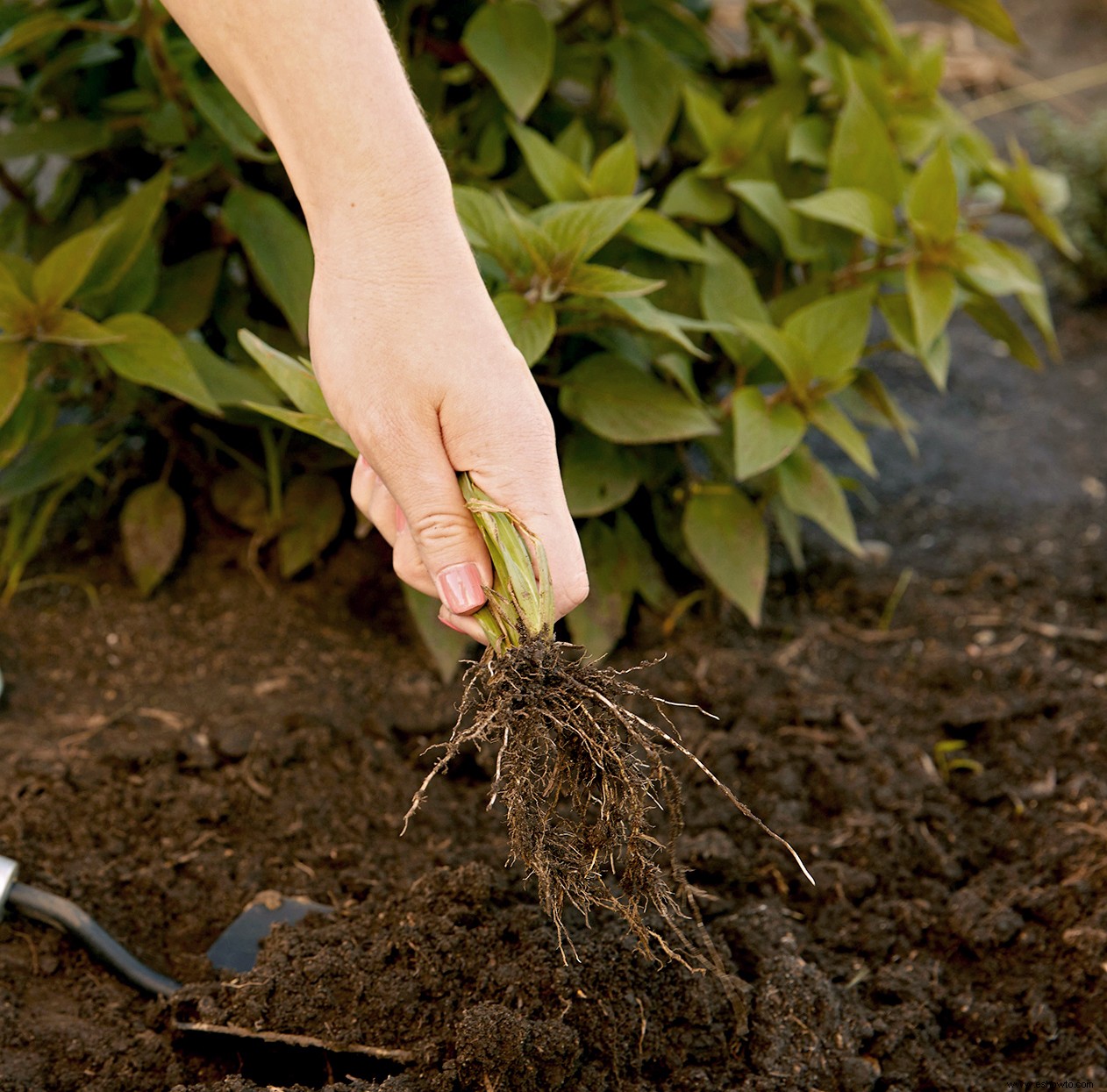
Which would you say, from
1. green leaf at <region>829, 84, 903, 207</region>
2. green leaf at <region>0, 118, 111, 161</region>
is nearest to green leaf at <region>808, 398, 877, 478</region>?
green leaf at <region>829, 84, 903, 207</region>

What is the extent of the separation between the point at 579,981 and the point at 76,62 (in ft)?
5.75

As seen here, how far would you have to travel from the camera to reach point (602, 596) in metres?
2.01

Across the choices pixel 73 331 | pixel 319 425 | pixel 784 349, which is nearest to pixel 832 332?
pixel 784 349

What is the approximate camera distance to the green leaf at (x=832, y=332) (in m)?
1.87

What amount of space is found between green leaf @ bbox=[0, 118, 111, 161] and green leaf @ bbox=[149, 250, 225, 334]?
24cm

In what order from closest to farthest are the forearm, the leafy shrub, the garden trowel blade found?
the forearm
the garden trowel blade
the leafy shrub

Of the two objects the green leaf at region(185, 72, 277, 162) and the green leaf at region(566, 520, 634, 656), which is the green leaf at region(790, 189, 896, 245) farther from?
the green leaf at region(185, 72, 277, 162)

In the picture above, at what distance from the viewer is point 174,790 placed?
1.71m

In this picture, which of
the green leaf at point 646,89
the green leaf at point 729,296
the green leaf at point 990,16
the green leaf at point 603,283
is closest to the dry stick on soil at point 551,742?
the green leaf at point 603,283

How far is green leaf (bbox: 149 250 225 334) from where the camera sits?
1913mm

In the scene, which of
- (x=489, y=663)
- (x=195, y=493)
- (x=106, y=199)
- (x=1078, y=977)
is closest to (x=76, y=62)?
(x=106, y=199)

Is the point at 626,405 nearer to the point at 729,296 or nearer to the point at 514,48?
the point at 729,296

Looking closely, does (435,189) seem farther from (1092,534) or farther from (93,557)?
(1092,534)

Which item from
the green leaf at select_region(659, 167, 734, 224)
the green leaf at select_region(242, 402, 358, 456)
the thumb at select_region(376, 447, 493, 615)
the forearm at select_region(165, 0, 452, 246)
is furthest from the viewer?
the green leaf at select_region(659, 167, 734, 224)
